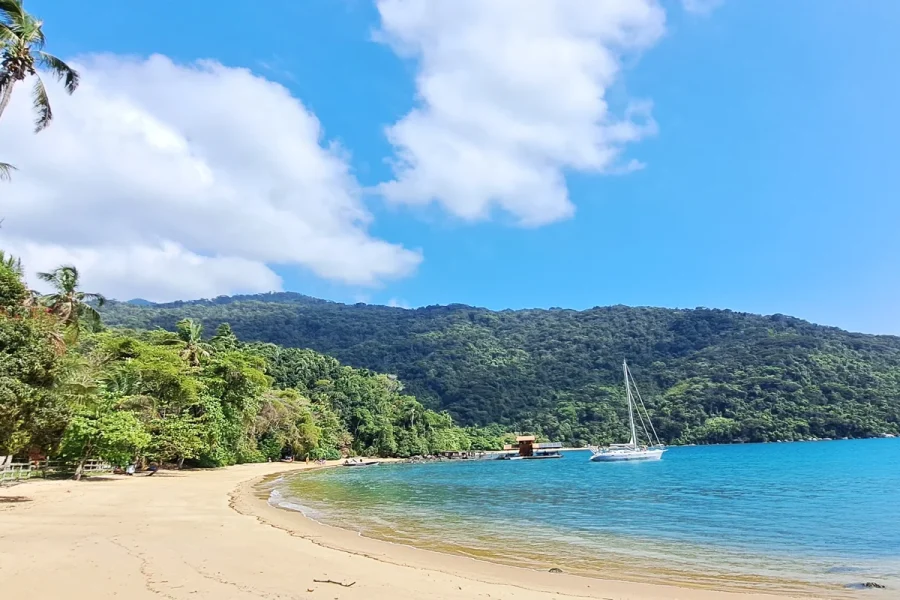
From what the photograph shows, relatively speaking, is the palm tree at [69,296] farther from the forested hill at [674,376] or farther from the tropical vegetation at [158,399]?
the forested hill at [674,376]

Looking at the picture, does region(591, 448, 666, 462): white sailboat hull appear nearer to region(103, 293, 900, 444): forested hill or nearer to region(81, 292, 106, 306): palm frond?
region(103, 293, 900, 444): forested hill

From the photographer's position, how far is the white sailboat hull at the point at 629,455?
79.3 m

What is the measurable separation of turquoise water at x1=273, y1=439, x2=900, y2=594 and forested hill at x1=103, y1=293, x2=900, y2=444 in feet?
300

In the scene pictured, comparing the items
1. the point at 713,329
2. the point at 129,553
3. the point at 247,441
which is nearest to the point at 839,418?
the point at 713,329

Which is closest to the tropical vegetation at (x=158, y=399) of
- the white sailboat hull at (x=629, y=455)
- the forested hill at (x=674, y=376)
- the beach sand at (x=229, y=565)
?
the beach sand at (x=229, y=565)

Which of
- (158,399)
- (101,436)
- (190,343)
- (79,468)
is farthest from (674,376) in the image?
(101,436)

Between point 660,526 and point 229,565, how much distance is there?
1672 cm

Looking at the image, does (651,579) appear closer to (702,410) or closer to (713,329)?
(702,410)

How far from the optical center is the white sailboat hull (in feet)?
260

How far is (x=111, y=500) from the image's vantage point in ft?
69.7

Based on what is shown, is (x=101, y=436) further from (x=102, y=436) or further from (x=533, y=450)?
(x=533, y=450)

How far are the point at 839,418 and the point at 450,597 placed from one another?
440 ft

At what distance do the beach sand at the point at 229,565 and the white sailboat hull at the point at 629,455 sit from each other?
230 ft

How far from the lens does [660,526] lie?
21250mm
